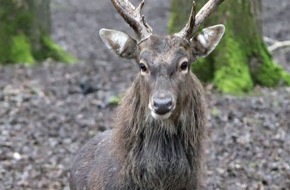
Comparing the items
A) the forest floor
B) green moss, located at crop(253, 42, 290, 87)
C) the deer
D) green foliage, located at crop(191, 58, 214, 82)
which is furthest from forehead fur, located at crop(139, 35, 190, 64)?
green moss, located at crop(253, 42, 290, 87)

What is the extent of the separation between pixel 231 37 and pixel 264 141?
2.44 metres

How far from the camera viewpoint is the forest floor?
29.4ft

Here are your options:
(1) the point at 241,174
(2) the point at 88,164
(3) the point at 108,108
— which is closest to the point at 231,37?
(3) the point at 108,108

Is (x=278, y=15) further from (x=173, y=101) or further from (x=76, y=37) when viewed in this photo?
(x=173, y=101)

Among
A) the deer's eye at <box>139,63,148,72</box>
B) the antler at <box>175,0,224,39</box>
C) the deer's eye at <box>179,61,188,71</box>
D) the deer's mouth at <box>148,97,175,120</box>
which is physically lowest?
the deer's mouth at <box>148,97,175,120</box>

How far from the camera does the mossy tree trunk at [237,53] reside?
1171 centimetres

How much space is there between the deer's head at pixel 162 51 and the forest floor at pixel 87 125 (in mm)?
2401

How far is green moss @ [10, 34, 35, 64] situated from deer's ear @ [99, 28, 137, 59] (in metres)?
9.51

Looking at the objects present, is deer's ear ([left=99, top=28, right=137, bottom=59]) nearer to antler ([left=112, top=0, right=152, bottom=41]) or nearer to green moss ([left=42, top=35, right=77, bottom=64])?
antler ([left=112, top=0, right=152, bottom=41])

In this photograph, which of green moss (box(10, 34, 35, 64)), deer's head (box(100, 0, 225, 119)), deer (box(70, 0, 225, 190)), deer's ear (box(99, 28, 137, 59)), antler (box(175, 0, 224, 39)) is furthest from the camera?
green moss (box(10, 34, 35, 64))

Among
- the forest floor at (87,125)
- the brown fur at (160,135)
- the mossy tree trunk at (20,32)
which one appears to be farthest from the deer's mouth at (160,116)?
the mossy tree trunk at (20,32)

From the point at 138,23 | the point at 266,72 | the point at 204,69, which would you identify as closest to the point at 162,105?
the point at 138,23

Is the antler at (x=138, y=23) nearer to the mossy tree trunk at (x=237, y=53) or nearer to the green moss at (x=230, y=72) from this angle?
the mossy tree trunk at (x=237, y=53)

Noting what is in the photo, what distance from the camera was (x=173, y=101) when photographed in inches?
235
